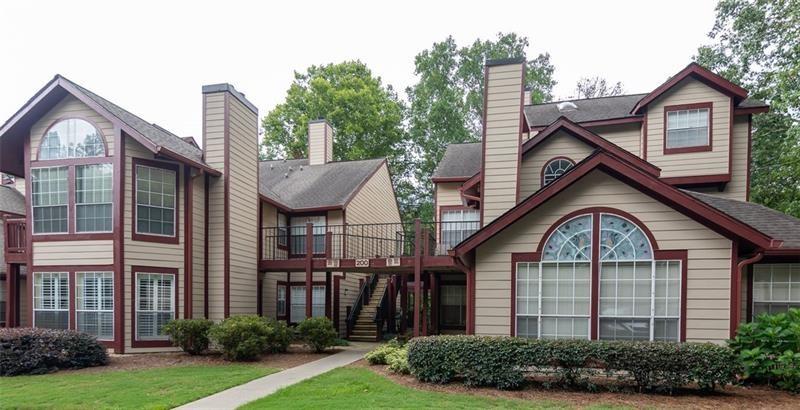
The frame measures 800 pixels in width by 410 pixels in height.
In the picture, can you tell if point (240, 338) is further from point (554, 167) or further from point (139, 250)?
point (554, 167)

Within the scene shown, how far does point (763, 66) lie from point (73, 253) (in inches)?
1050

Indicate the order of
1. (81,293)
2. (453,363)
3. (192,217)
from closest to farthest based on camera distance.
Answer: (453,363)
(81,293)
(192,217)

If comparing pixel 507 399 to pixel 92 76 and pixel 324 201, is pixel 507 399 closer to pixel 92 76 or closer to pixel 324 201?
pixel 324 201

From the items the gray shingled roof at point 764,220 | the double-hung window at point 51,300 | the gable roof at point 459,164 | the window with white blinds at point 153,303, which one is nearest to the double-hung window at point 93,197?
the double-hung window at point 51,300

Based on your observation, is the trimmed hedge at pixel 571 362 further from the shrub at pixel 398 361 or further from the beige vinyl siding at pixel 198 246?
the beige vinyl siding at pixel 198 246

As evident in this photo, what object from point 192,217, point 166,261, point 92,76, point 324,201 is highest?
point 92,76

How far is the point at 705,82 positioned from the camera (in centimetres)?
1394

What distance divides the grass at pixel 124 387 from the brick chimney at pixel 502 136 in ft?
22.2

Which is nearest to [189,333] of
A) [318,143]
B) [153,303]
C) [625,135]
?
[153,303]

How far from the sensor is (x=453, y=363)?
29.3 feet

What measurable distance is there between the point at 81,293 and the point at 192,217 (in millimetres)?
3289

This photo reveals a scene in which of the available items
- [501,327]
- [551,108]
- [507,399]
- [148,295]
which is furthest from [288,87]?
[507,399]

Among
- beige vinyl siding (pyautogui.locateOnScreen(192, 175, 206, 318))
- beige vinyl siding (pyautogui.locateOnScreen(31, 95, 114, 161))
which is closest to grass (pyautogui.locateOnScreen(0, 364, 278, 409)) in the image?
beige vinyl siding (pyautogui.locateOnScreen(192, 175, 206, 318))

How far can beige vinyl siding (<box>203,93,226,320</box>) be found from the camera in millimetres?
14180
